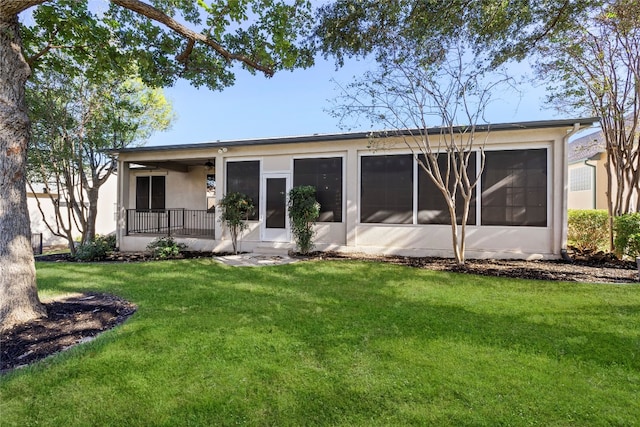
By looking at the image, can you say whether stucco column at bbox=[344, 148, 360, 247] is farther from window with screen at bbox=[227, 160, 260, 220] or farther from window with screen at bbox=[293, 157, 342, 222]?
window with screen at bbox=[227, 160, 260, 220]

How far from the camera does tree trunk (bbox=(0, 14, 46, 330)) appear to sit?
3.33 meters

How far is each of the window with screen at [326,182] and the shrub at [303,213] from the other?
0.52m

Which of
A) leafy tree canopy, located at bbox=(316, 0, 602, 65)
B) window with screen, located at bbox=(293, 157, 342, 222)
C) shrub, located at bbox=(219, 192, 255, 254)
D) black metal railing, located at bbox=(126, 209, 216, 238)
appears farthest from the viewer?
black metal railing, located at bbox=(126, 209, 216, 238)

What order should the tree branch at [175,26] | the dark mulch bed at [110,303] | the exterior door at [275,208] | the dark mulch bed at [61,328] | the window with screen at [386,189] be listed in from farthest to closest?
the exterior door at [275,208] → the window with screen at [386,189] → the tree branch at [175,26] → the dark mulch bed at [110,303] → the dark mulch bed at [61,328]

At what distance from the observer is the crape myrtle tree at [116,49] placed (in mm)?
3369

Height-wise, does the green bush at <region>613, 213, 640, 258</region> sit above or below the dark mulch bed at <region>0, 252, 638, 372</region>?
above

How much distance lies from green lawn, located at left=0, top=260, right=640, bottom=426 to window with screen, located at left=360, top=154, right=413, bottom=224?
3.66 meters

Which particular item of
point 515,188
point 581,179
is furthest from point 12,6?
point 581,179

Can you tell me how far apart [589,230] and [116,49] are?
11.8m

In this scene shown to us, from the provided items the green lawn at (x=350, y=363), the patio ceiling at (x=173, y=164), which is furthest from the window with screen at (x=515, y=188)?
the patio ceiling at (x=173, y=164)

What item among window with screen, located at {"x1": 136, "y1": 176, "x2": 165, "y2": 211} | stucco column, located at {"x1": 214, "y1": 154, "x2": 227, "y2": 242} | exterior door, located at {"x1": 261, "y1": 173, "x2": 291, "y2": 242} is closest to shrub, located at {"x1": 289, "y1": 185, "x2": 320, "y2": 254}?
exterior door, located at {"x1": 261, "y1": 173, "x2": 291, "y2": 242}

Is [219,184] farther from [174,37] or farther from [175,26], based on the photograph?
[175,26]

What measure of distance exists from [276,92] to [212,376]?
898cm

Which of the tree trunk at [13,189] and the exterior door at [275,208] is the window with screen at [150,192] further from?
the tree trunk at [13,189]
